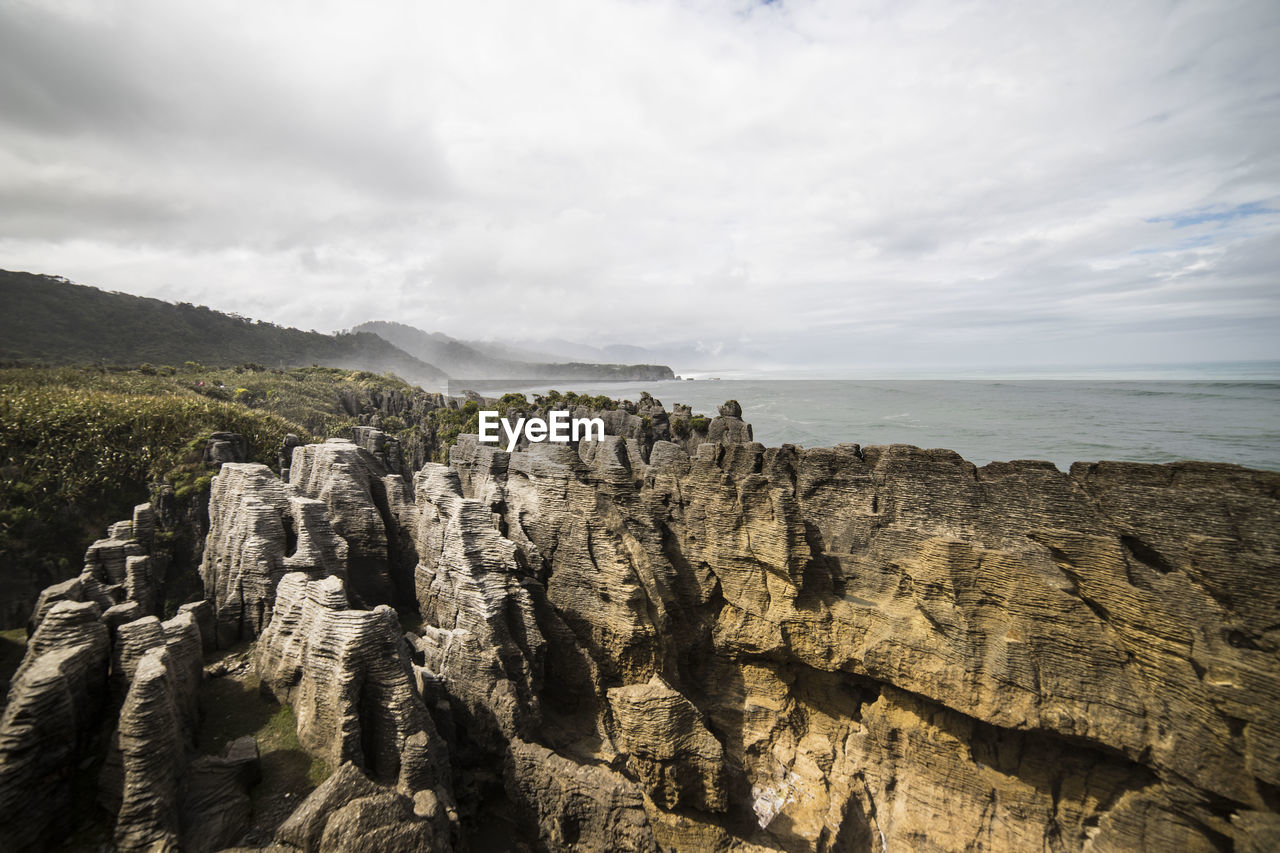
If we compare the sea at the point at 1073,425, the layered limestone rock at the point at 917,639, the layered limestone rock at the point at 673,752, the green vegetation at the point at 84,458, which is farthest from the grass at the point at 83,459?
the sea at the point at 1073,425

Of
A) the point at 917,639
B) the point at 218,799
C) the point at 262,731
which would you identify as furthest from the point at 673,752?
the point at 262,731

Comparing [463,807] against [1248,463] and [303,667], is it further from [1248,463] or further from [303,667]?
[1248,463]

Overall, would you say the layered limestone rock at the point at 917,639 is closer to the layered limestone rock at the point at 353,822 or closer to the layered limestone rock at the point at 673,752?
the layered limestone rock at the point at 673,752

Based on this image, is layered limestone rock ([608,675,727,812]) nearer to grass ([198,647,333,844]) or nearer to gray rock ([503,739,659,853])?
gray rock ([503,739,659,853])

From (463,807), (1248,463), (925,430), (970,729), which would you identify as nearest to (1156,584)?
(970,729)

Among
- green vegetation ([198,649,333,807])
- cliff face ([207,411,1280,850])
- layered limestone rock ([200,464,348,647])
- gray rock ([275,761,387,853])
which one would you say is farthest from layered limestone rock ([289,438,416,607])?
gray rock ([275,761,387,853])

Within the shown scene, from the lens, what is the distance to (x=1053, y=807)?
366 inches

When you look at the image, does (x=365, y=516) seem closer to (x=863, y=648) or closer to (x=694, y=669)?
(x=694, y=669)

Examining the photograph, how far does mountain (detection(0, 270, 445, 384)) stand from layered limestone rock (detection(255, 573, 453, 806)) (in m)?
78.7

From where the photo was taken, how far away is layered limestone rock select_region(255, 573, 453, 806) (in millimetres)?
8180

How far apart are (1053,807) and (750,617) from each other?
6.48 meters

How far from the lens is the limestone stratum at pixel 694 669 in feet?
23.5

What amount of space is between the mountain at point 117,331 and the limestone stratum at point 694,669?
7644cm

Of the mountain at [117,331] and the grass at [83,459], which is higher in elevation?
the mountain at [117,331]
